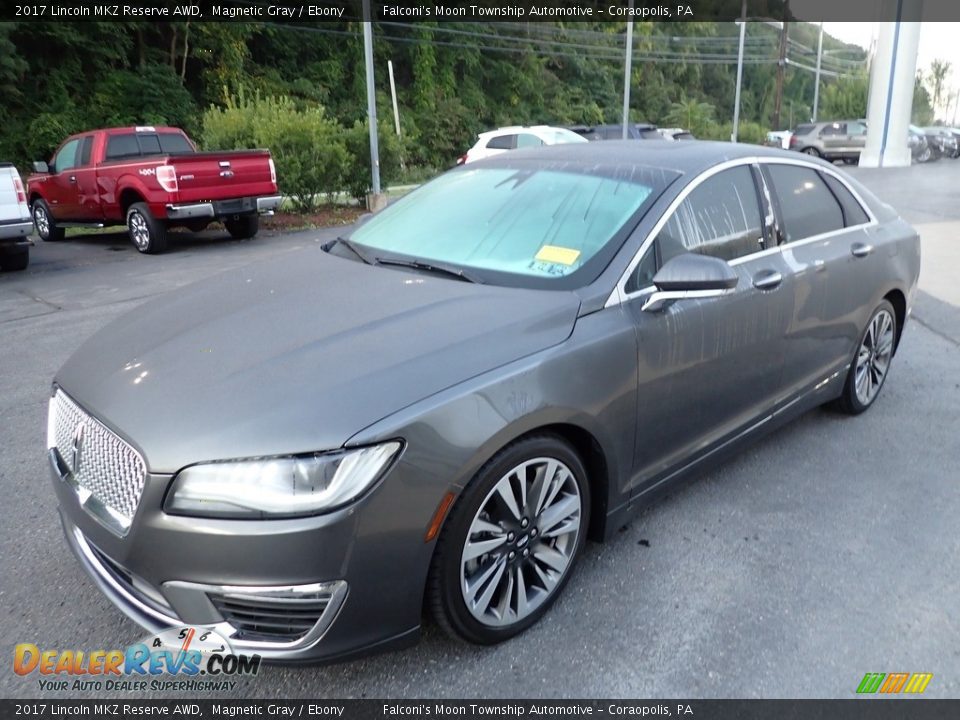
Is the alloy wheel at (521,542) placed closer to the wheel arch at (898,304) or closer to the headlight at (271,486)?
the headlight at (271,486)

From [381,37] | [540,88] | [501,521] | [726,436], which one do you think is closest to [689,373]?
[726,436]

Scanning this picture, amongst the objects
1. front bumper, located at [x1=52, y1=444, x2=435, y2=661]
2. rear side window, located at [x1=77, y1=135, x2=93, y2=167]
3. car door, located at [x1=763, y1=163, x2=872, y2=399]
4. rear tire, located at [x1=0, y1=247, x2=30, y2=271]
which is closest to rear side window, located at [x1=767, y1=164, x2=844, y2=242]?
car door, located at [x1=763, y1=163, x2=872, y2=399]

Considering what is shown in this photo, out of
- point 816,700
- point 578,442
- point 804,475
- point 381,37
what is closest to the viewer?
point 816,700

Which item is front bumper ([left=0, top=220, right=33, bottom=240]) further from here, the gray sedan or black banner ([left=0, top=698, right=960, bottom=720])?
black banner ([left=0, top=698, right=960, bottom=720])

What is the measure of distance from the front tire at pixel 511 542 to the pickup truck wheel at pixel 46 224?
1332 cm

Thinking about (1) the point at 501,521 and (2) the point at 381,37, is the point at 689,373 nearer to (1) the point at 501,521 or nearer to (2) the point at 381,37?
(1) the point at 501,521

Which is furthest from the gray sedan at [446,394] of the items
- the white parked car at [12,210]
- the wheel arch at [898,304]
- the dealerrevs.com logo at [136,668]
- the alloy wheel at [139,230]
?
the alloy wheel at [139,230]

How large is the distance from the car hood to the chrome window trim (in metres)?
0.23

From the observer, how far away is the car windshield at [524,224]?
9.78 ft

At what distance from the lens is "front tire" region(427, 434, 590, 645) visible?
2.35 meters

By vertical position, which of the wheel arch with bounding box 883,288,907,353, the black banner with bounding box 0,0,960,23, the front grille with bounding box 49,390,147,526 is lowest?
the wheel arch with bounding box 883,288,907,353

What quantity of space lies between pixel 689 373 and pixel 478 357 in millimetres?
1081

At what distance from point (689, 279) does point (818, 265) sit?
4.51 ft

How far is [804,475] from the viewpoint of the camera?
12.8 feet
